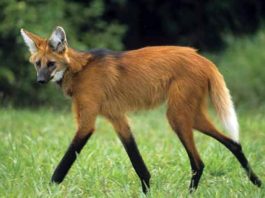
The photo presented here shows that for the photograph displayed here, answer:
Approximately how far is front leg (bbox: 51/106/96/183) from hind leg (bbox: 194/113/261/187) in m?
0.84

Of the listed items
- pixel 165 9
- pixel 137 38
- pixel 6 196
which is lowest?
pixel 137 38

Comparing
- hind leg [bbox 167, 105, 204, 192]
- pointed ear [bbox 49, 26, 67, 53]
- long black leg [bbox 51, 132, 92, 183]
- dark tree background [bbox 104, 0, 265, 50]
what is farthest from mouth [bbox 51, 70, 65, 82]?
dark tree background [bbox 104, 0, 265, 50]

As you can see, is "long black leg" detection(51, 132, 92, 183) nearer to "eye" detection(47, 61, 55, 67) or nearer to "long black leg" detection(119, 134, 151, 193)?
"long black leg" detection(119, 134, 151, 193)

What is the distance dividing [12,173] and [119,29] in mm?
5710

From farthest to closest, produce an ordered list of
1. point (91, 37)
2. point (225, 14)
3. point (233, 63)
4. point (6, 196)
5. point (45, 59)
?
point (225, 14), point (233, 63), point (91, 37), point (45, 59), point (6, 196)

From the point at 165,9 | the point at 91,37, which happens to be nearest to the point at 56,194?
the point at 91,37

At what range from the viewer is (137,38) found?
41.8 ft

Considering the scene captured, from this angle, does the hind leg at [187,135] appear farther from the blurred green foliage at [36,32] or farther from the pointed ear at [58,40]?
the blurred green foliage at [36,32]

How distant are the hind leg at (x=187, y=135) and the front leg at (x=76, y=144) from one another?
604 mm

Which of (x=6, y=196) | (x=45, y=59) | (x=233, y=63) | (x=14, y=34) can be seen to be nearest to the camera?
(x=6, y=196)

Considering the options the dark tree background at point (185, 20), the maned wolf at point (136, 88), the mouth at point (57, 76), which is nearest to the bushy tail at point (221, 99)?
the maned wolf at point (136, 88)

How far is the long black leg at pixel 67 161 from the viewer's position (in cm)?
464

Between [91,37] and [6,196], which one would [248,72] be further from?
[6,196]

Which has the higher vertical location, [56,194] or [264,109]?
[56,194]
